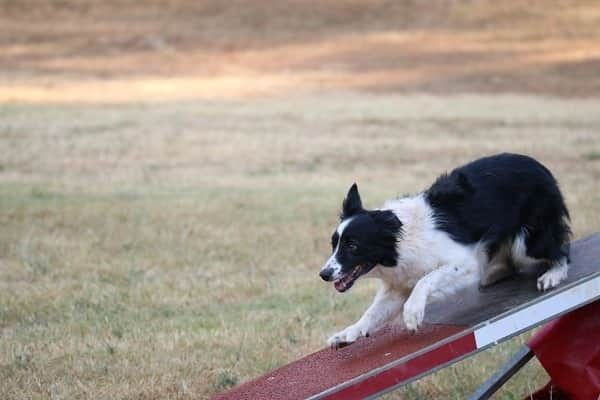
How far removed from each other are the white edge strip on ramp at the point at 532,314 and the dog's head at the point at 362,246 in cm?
110

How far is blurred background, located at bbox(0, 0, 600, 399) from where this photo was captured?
7.46m

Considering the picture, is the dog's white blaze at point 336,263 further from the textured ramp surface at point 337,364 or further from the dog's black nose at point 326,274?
the textured ramp surface at point 337,364

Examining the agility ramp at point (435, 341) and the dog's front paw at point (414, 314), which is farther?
the dog's front paw at point (414, 314)

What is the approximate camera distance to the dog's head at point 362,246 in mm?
5691

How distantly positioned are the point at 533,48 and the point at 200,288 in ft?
97.8

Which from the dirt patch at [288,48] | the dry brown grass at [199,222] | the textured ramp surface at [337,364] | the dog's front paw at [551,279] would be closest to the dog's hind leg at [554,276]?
the dog's front paw at [551,279]

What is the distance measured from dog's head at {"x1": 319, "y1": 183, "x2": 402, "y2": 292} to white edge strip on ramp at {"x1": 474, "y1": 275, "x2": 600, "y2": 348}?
3.60 ft

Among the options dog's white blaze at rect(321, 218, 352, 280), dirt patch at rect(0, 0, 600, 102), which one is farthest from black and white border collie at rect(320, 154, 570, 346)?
dirt patch at rect(0, 0, 600, 102)

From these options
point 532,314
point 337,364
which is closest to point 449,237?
point 337,364

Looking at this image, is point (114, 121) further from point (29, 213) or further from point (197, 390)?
point (197, 390)

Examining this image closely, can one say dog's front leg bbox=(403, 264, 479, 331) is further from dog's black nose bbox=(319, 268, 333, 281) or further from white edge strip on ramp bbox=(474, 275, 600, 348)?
white edge strip on ramp bbox=(474, 275, 600, 348)

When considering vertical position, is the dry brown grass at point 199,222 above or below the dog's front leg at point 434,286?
below

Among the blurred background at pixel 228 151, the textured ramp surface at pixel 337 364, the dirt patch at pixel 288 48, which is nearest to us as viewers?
the textured ramp surface at pixel 337 364

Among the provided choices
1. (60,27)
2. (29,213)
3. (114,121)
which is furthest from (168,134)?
(60,27)
